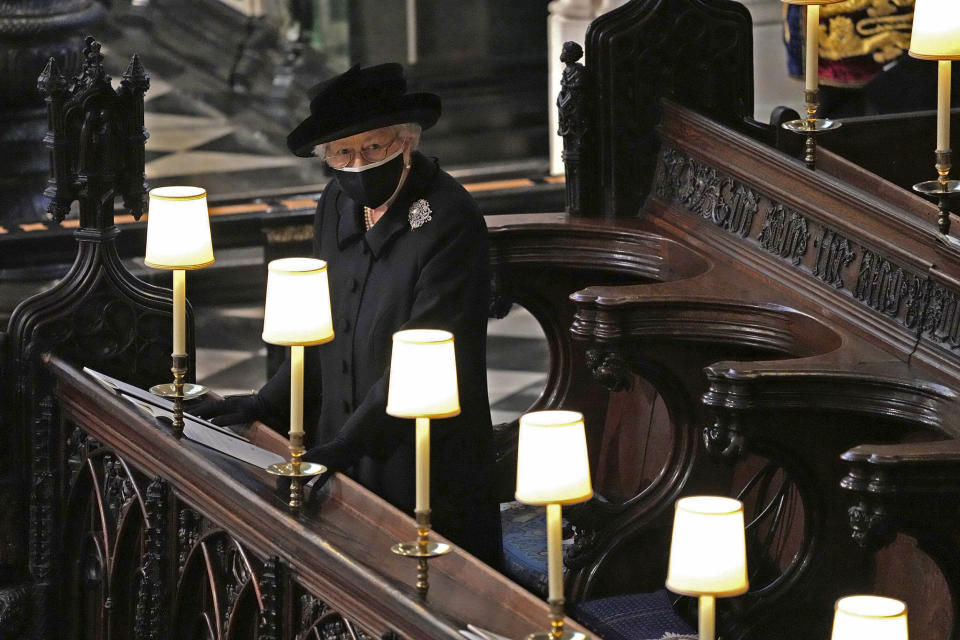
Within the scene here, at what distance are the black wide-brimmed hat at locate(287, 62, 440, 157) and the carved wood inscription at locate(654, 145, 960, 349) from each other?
1112 millimetres

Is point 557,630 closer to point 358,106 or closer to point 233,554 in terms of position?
point 233,554

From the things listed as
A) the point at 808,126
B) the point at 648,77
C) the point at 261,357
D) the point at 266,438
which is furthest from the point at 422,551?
the point at 261,357

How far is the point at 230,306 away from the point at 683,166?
161 inches

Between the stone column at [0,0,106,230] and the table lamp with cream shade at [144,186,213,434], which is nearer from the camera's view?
the table lamp with cream shade at [144,186,213,434]

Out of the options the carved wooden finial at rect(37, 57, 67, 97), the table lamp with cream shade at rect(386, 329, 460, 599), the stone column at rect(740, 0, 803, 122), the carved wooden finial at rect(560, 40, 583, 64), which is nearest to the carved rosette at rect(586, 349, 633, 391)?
the carved wooden finial at rect(560, 40, 583, 64)

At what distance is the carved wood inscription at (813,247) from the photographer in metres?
3.89

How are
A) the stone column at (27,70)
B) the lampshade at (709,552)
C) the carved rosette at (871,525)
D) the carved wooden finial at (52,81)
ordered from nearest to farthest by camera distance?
1. the lampshade at (709,552)
2. the carved rosette at (871,525)
3. the carved wooden finial at (52,81)
4. the stone column at (27,70)

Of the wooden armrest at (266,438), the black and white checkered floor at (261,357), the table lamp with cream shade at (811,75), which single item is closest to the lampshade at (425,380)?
the wooden armrest at (266,438)

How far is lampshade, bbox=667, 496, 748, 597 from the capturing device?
2645 mm

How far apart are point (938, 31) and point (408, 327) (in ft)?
3.96

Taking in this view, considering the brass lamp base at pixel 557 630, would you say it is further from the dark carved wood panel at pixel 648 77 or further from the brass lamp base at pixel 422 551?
the dark carved wood panel at pixel 648 77

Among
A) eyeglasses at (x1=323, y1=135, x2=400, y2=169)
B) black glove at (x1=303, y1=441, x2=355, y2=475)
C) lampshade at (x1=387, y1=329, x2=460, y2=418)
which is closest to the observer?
lampshade at (x1=387, y1=329, x2=460, y2=418)

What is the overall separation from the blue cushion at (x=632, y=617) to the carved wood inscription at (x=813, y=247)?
85 centimetres

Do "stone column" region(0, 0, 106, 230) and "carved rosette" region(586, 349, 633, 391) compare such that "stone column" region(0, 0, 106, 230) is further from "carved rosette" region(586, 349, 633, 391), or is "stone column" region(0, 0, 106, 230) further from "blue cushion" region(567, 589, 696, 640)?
"blue cushion" region(567, 589, 696, 640)
